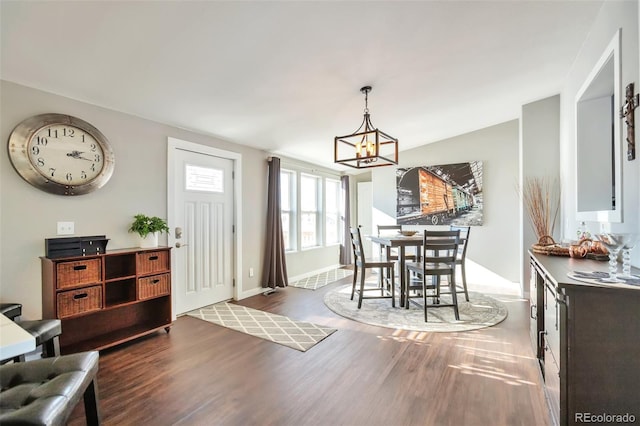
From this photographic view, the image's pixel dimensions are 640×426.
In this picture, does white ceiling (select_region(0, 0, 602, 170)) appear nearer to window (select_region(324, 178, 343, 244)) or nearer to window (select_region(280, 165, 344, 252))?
window (select_region(280, 165, 344, 252))

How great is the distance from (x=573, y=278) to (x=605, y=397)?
507mm

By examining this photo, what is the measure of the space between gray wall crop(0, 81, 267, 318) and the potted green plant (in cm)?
12

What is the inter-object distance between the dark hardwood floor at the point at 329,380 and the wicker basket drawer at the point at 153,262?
67cm

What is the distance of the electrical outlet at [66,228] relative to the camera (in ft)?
8.17

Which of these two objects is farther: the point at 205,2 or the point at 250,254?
the point at 250,254

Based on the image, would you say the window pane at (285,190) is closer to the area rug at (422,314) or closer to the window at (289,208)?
the window at (289,208)

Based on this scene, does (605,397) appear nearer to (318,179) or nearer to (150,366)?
(150,366)

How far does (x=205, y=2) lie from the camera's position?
1.71 m

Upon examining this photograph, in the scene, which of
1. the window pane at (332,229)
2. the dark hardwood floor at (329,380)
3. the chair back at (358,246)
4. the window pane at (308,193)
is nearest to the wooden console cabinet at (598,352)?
the dark hardwood floor at (329,380)

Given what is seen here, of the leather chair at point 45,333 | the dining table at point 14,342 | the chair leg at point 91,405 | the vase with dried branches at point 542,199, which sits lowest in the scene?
the chair leg at point 91,405

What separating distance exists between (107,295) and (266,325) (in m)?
1.56

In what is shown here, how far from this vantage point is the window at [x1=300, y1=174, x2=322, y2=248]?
5680mm

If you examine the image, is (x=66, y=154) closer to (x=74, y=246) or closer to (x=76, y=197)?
(x=76, y=197)

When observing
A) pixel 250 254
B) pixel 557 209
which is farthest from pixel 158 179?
pixel 557 209
